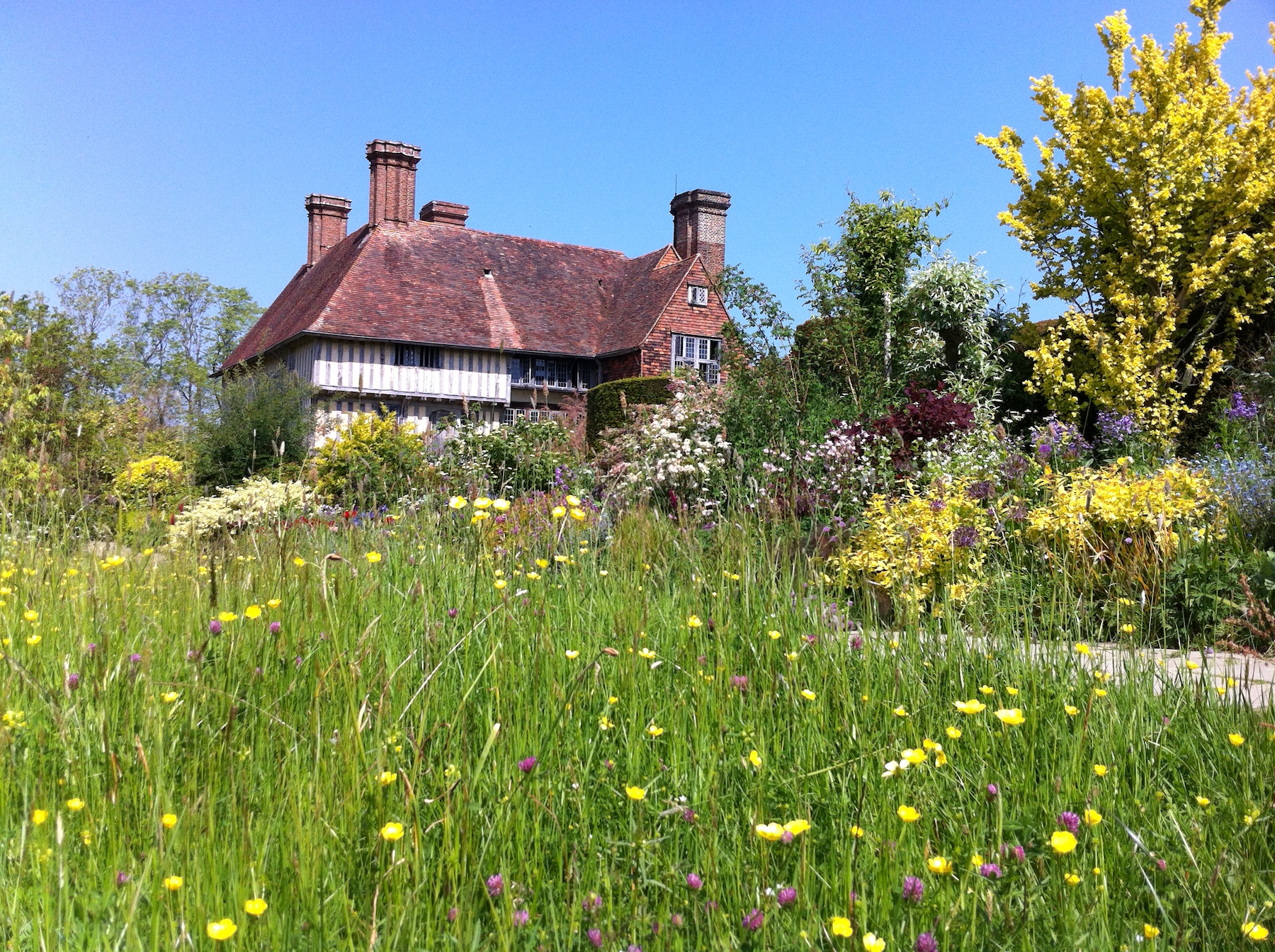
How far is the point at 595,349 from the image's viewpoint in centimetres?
2855

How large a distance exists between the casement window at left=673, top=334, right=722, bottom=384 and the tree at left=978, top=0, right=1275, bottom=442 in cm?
1439

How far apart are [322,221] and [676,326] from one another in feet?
49.7

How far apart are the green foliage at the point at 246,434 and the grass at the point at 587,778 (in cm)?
1283

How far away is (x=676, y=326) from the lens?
26969 millimetres

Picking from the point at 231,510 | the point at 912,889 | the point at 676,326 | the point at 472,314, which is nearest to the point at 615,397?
the point at 676,326

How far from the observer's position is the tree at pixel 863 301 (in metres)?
11.0

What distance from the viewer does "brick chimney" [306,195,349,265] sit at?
33.5m

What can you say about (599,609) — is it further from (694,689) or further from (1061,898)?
(1061,898)

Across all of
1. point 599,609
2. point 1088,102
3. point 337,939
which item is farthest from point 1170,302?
point 337,939

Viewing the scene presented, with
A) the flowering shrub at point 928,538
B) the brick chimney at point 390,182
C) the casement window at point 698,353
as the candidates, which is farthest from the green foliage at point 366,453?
the brick chimney at point 390,182

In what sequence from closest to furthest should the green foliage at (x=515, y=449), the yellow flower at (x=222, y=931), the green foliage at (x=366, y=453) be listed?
1. the yellow flower at (x=222, y=931)
2. the green foliage at (x=515, y=449)
3. the green foliage at (x=366, y=453)

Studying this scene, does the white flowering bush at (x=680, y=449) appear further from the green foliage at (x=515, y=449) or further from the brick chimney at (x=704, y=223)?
the brick chimney at (x=704, y=223)

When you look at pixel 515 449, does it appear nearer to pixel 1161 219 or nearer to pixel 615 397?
pixel 1161 219

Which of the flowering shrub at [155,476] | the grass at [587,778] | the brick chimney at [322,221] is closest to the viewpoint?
the grass at [587,778]
